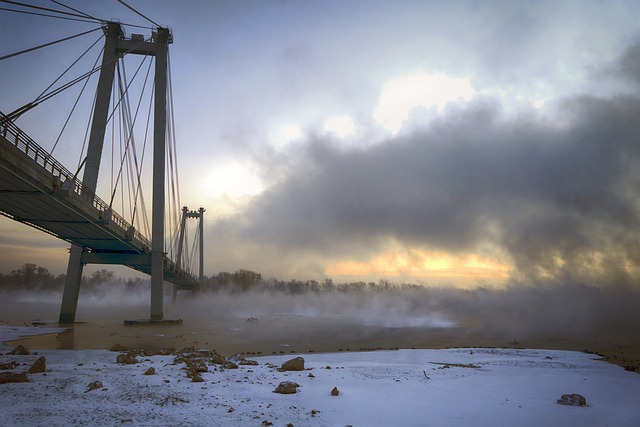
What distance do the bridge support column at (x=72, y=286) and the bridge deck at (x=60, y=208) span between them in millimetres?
1159

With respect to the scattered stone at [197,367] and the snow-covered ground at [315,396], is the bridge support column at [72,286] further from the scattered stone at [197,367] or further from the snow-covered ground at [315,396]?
the scattered stone at [197,367]

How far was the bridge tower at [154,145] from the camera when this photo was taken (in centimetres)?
4281

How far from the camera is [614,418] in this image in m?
9.52

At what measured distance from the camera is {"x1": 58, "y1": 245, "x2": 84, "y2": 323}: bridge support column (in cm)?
4341

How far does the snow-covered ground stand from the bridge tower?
99.1 ft

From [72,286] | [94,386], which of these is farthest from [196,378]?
[72,286]

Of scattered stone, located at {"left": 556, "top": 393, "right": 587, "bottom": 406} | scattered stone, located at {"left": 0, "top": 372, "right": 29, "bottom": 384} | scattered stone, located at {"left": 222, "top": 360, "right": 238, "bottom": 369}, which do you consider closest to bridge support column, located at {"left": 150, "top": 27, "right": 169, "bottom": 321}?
scattered stone, located at {"left": 222, "top": 360, "right": 238, "bottom": 369}

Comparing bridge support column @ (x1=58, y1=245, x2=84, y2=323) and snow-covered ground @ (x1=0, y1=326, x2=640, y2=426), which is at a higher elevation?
bridge support column @ (x1=58, y1=245, x2=84, y2=323)

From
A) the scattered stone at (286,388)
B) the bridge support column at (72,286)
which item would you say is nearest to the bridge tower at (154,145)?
the bridge support column at (72,286)

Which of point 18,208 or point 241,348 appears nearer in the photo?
point 241,348

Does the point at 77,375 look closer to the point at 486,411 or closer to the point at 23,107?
the point at 486,411

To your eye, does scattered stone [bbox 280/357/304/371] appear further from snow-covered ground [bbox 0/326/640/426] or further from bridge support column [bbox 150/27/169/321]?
bridge support column [bbox 150/27/169/321]

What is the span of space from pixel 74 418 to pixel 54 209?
81.9 ft

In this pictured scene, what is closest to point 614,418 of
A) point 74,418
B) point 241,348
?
point 74,418
